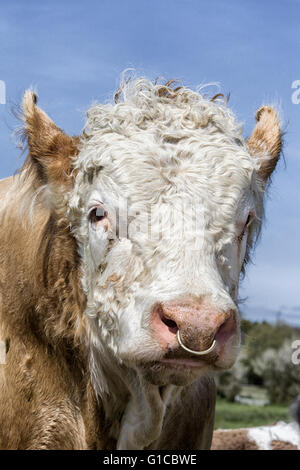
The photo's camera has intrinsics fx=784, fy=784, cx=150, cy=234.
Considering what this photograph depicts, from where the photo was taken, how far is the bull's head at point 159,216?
5.14m

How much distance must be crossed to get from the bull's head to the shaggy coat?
0.01 metres

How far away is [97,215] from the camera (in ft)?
19.5

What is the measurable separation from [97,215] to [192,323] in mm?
1408

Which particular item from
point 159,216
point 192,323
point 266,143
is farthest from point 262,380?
point 192,323

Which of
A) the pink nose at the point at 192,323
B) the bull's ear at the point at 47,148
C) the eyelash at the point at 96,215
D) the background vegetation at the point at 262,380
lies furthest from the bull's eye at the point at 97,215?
the background vegetation at the point at 262,380

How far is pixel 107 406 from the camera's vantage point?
253 inches

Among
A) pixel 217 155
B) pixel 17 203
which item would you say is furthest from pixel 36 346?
pixel 217 155

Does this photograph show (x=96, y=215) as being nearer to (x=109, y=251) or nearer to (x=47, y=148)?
(x=109, y=251)

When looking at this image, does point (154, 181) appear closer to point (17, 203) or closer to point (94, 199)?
point (94, 199)

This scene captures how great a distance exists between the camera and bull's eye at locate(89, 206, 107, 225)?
592 cm

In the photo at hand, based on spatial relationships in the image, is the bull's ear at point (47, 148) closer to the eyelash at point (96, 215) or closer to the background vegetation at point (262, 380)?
the eyelash at point (96, 215)

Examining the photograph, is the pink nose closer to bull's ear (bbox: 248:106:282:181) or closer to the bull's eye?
the bull's eye

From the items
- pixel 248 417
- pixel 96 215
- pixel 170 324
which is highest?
pixel 96 215

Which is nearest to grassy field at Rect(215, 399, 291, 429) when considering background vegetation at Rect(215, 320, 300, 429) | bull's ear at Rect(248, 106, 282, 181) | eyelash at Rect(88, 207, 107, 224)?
background vegetation at Rect(215, 320, 300, 429)
